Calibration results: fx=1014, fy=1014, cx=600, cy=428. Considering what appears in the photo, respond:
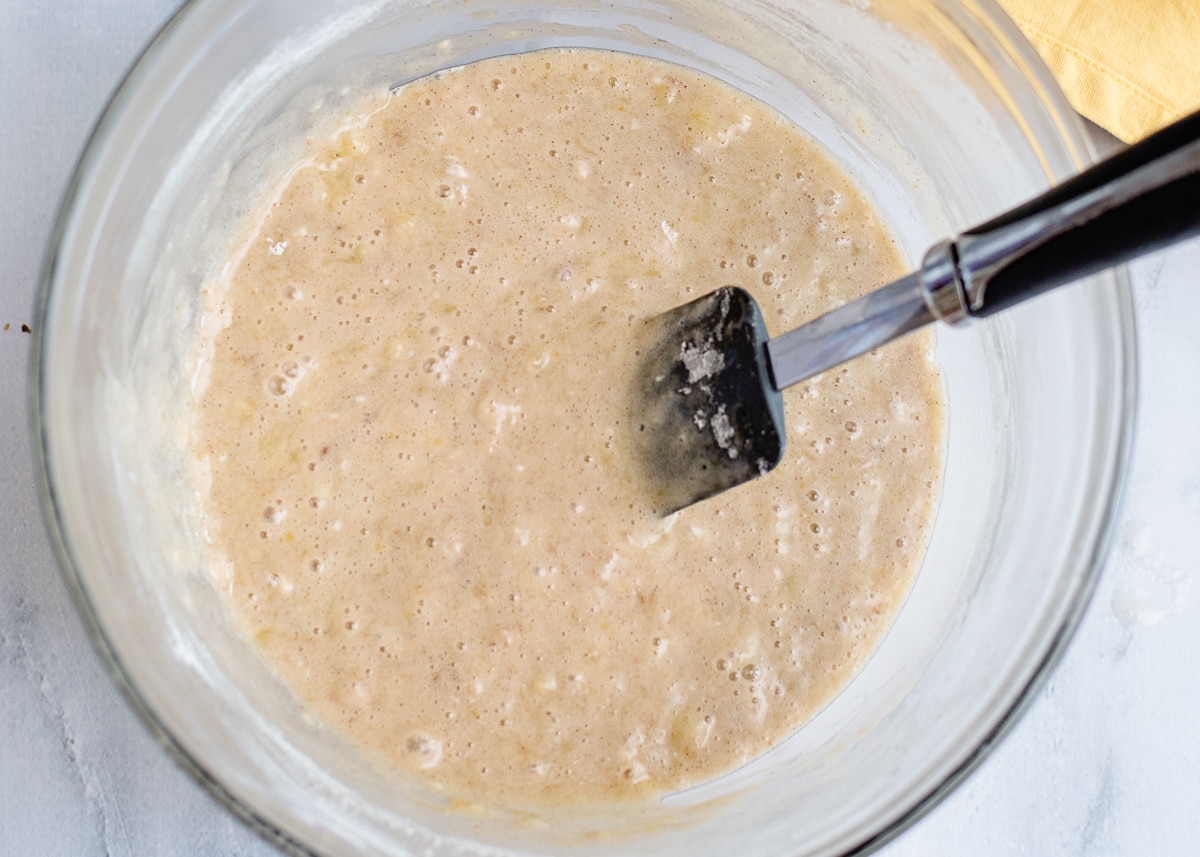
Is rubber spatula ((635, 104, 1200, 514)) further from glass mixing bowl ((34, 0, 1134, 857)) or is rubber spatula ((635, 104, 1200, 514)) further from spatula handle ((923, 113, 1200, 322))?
glass mixing bowl ((34, 0, 1134, 857))

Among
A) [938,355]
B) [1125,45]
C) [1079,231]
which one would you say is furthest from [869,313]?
[1125,45]

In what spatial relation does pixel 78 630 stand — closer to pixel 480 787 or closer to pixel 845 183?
pixel 480 787

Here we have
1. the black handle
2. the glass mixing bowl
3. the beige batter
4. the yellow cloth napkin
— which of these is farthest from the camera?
the yellow cloth napkin

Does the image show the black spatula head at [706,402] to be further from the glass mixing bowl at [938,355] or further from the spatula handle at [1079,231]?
the glass mixing bowl at [938,355]

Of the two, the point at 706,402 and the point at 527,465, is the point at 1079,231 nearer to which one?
the point at 706,402

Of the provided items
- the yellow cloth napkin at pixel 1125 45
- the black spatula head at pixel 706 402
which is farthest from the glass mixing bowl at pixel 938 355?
the black spatula head at pixel 706 402

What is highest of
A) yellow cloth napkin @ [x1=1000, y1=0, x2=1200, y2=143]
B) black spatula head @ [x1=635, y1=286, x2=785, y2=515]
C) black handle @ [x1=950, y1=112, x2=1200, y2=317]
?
yellow cloth napkin @ [x1=1000, y1=0, x2=1200, y2=143]

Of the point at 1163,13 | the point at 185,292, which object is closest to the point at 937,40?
the point at 1163,13

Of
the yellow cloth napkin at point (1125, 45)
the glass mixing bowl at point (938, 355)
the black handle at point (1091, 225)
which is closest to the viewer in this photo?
Answer: the black handle at point (1091, 225)

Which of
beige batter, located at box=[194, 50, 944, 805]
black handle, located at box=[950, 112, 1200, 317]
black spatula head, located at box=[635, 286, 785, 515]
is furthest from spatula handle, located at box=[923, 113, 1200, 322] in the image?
beige batter, located at box=[194, 50, 944, 805]
